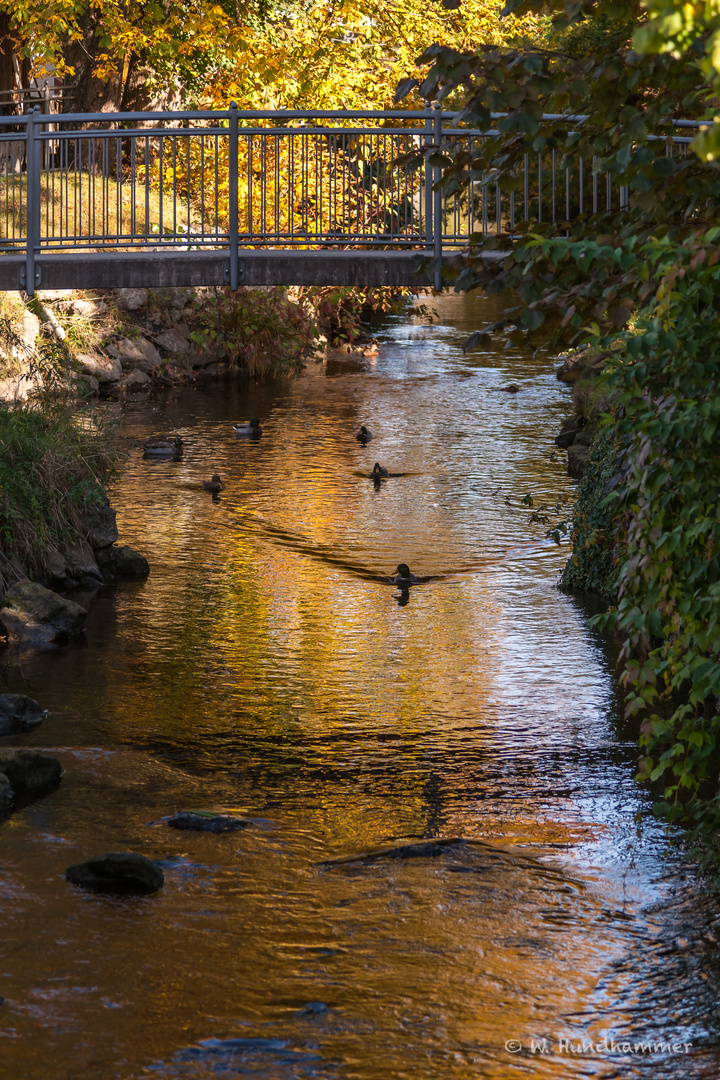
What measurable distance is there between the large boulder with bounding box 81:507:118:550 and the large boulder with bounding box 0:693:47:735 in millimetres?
3794

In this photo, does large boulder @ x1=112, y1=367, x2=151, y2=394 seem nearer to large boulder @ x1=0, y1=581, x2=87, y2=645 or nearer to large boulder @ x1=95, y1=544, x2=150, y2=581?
large boulder @ x1=95, y1=544, x2=150, y2=581

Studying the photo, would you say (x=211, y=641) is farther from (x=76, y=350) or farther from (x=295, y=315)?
(x=295, y=315)

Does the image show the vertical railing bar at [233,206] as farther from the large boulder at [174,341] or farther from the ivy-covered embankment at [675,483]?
the large boulder at [174,341]

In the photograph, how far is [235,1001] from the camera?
20.2 feet

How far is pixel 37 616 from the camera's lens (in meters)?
11.5

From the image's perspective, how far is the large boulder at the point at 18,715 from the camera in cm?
942

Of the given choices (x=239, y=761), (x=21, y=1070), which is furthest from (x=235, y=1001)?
(x=239, y=761)

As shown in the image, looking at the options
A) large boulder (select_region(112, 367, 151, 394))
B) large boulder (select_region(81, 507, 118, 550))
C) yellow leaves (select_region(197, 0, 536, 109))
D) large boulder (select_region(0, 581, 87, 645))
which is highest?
yellow leaves (select_region(197, 0, 536, 109))

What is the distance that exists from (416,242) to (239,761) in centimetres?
704

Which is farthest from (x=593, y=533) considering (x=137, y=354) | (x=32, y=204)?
(x=137, y=354)

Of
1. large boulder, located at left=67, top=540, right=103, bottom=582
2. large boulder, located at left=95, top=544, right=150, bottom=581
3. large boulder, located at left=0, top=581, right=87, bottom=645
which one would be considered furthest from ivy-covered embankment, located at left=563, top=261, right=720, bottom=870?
large boulder, located at left=95, top=544, right=150, bottom=581

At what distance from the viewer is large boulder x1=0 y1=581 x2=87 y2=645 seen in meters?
11.4

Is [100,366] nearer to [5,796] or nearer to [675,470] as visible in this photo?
[5,796]

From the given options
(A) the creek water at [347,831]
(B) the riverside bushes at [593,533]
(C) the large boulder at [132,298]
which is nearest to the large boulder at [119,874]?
(A) the creek water at [347,831]
